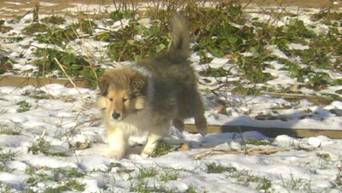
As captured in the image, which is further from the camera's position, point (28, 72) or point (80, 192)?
point (28, 72)

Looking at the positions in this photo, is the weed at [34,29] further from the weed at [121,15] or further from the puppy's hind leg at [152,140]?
the puppy's hind leg at [152,140]

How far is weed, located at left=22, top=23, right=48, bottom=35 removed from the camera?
11.3m

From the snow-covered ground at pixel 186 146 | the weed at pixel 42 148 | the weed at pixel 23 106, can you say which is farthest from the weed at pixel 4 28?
the weed at pixel 42 148

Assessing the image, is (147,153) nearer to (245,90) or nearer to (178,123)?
(178,123)

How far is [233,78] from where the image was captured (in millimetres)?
9211

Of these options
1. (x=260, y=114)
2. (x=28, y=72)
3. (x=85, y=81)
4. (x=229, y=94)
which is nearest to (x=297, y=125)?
(x=260, y=114)

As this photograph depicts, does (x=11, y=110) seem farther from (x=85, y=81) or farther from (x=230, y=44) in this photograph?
(x=230, y=44)

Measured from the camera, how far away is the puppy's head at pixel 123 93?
5.75 metres

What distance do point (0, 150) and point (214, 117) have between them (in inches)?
106

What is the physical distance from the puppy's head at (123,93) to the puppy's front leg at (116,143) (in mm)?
208

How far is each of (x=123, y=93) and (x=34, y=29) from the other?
6.01 m

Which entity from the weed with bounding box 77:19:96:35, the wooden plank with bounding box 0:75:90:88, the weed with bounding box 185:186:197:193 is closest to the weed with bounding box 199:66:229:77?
the wooden plank with bounding box 0:75:90:88

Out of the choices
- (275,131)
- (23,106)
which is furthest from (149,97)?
(23,106)

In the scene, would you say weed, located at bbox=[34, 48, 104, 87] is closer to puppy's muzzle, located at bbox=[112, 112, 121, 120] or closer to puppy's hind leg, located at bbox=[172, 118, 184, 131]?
puppy's hind leg, located at bbox=[172, 118, 184, 131]
